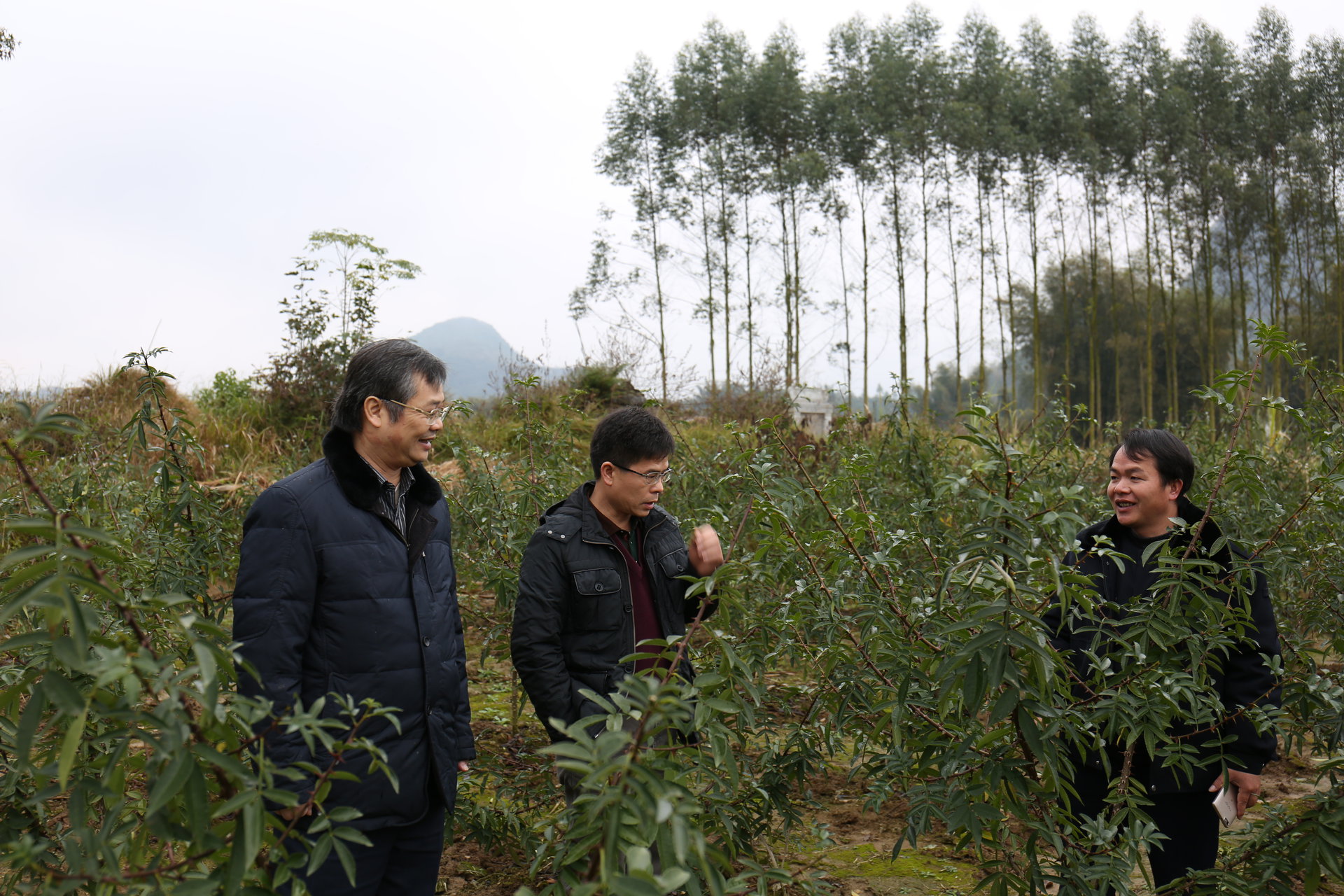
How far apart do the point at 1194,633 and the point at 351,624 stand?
6.04 feet

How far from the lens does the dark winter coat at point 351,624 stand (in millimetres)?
1794

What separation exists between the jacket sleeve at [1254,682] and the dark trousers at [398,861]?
1.87 m

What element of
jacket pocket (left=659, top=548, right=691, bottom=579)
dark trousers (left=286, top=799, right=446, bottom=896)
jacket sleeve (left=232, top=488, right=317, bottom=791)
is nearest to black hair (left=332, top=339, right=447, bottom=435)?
jacket sleeve (left=232, top=488, right=317, bottom=791)

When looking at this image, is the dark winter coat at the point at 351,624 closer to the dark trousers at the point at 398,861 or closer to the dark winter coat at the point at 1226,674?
the dark trousers at the point at 398,861

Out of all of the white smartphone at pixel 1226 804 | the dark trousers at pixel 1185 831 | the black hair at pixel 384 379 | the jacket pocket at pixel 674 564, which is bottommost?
the dark trousers at pixel 1185 831

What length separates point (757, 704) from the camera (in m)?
1.67

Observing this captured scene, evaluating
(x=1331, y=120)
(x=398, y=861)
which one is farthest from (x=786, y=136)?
(x=398, y=861)

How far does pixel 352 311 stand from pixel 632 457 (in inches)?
354

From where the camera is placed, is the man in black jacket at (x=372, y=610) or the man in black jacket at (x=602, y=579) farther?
the man in black jacket at (x=602, y=579)

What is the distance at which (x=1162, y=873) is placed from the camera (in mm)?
2332

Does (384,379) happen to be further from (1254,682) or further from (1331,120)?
(1331,120)

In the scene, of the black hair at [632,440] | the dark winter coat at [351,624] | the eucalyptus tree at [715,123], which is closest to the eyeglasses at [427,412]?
the dark winter coat at [351,624]

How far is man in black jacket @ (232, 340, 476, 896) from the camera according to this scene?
181 cm

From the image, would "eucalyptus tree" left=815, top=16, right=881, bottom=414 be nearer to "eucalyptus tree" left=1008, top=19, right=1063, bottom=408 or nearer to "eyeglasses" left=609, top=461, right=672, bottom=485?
"eucalyptus tree" left=1008, top=19, right=1063, bottom=408
